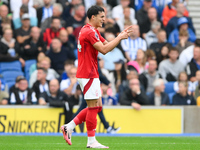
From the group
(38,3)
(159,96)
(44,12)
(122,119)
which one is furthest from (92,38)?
(38,3)

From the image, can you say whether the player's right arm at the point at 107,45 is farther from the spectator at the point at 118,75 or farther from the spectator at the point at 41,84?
the spectator at the point at 118,75

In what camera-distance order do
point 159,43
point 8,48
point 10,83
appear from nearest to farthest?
point 10,83, point 8,48, point 159,43

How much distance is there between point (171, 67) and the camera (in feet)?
49.5

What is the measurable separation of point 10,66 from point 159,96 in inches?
169

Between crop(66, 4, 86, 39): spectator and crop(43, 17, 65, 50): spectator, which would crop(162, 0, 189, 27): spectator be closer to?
crop(66, 4, 86, 39): spectator

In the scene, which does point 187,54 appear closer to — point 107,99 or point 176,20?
point 176,20

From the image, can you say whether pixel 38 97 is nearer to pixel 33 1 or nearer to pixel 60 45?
pixel 60 45

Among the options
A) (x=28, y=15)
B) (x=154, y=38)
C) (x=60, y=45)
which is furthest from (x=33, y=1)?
(x=154, y=38)

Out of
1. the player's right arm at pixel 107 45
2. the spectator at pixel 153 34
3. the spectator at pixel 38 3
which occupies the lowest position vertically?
the player's right arm at pixel 107 45

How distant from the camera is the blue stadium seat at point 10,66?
14555 millimetres

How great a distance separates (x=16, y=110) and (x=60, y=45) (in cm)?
295

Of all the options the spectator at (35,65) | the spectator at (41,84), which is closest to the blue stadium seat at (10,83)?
the spectator at (35,65)

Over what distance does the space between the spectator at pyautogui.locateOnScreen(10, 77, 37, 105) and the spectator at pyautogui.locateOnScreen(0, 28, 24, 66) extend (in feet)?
5.04

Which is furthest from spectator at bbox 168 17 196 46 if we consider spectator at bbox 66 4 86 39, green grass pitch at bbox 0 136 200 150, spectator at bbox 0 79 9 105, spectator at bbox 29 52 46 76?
green grass pitch at bbox 0 136 200 150
